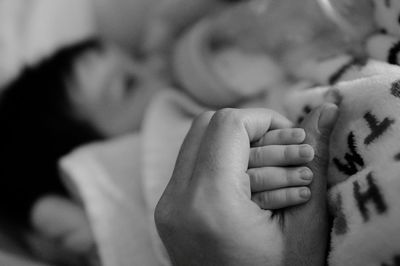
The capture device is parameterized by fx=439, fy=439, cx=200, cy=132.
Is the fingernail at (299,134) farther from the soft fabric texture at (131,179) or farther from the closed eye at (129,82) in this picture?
the closed eye at (129,82)

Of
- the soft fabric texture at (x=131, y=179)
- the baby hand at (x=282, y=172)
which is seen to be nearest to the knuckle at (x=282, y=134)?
the baby hand at (x=282, y=172)

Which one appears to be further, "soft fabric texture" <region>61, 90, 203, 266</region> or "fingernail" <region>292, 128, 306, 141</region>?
"soft fabric texture" <region>61, 90, 203, 266</region>

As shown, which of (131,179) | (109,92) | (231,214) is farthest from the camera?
(109,92)

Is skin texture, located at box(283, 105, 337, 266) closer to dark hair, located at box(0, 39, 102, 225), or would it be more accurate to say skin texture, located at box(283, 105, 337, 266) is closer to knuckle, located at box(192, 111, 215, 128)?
knuckle, located at box(192, 111, 215, 128)

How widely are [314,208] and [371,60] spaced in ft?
0.69

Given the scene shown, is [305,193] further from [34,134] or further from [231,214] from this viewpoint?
[34,134]

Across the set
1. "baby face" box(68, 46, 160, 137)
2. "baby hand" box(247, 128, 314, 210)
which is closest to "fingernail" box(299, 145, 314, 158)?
"baby hand" box(247, 128, 314, 210)

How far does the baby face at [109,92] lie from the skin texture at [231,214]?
347 mm

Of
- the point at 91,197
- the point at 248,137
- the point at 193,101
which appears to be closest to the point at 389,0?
the point at 248,137

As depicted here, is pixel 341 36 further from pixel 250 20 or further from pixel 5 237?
pixel 5 237

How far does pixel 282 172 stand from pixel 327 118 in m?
0.07

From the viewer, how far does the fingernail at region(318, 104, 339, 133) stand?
454mm

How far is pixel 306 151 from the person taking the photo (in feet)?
1.41

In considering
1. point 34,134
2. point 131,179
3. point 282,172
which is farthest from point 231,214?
point 34,134
